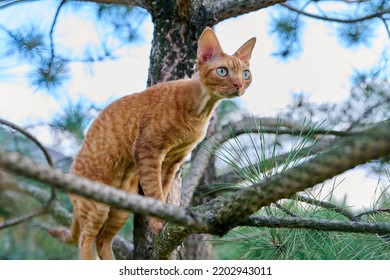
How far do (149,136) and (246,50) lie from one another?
0.37 meters

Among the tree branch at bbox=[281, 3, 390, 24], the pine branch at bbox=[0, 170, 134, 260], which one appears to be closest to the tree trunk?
the pine branch at bbox=[0, 170, 134, 260]

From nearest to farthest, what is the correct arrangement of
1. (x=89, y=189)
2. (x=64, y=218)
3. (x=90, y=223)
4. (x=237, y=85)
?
(x=89, y=189), (x=237, y=85), (x=90, y=223), (x=64, y=218)

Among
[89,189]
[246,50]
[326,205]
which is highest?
[246,50]

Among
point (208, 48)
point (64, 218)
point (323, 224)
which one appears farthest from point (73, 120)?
point (323, 224)

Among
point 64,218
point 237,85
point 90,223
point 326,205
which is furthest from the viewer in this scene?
point 64,218

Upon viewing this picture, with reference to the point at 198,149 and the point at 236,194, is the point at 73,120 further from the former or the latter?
the point at 236,194

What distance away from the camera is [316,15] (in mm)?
2135

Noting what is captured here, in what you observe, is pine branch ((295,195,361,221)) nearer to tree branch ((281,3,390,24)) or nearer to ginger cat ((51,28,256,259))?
ginger cat ((51,28,256,259))

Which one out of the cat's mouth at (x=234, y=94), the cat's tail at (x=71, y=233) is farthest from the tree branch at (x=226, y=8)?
the cat's tail at (x=71, y=233)

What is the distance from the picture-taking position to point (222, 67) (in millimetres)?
1398

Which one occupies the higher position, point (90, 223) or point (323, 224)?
point (90, 223)

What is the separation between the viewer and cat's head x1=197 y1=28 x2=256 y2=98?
1.39m

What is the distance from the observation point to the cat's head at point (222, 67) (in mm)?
1390
